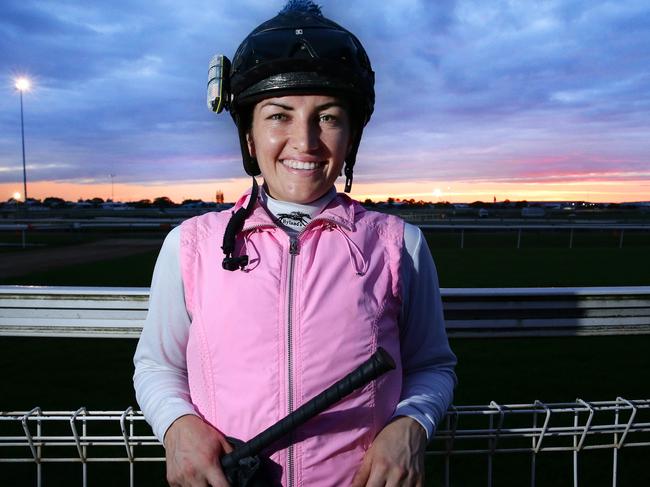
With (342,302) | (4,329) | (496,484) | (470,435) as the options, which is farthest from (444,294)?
(4,329)

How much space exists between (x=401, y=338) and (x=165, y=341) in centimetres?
76

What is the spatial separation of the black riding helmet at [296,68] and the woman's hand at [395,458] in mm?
1007

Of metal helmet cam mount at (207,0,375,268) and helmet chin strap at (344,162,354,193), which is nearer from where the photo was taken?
metal helmet cam mount at (207,0,375,268)

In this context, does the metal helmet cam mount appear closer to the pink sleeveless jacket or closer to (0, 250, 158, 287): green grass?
the pink sleeveless jacket

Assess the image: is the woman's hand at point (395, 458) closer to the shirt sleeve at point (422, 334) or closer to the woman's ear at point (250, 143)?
the shirt sleeve at point (422, 334)

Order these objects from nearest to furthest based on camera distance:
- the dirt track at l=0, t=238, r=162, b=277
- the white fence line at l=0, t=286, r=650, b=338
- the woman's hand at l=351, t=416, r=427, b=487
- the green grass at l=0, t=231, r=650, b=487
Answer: the woman's hand at l=351, t=416, r=427, b=487 < the green grass at l=0, t=231, r=650, b=487 < the white fence line at l=0, t=286, r=650, b=338 < the dirt track at l=0, t=238, r=162, b=277

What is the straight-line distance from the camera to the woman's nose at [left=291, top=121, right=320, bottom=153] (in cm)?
151

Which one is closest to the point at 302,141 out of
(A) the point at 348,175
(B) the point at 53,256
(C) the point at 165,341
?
(A) the point at 348,175

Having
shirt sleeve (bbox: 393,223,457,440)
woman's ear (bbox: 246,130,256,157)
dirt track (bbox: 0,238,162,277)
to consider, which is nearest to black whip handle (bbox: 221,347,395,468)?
shirt sleeve (bbox: 393,223,457,440)

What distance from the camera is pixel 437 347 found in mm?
1611

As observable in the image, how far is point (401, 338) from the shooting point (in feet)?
5.37

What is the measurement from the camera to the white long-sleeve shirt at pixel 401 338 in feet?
4.99

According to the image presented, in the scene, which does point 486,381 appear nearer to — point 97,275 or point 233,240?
point 233,240

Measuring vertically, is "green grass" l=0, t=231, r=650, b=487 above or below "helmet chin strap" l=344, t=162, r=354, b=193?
below
